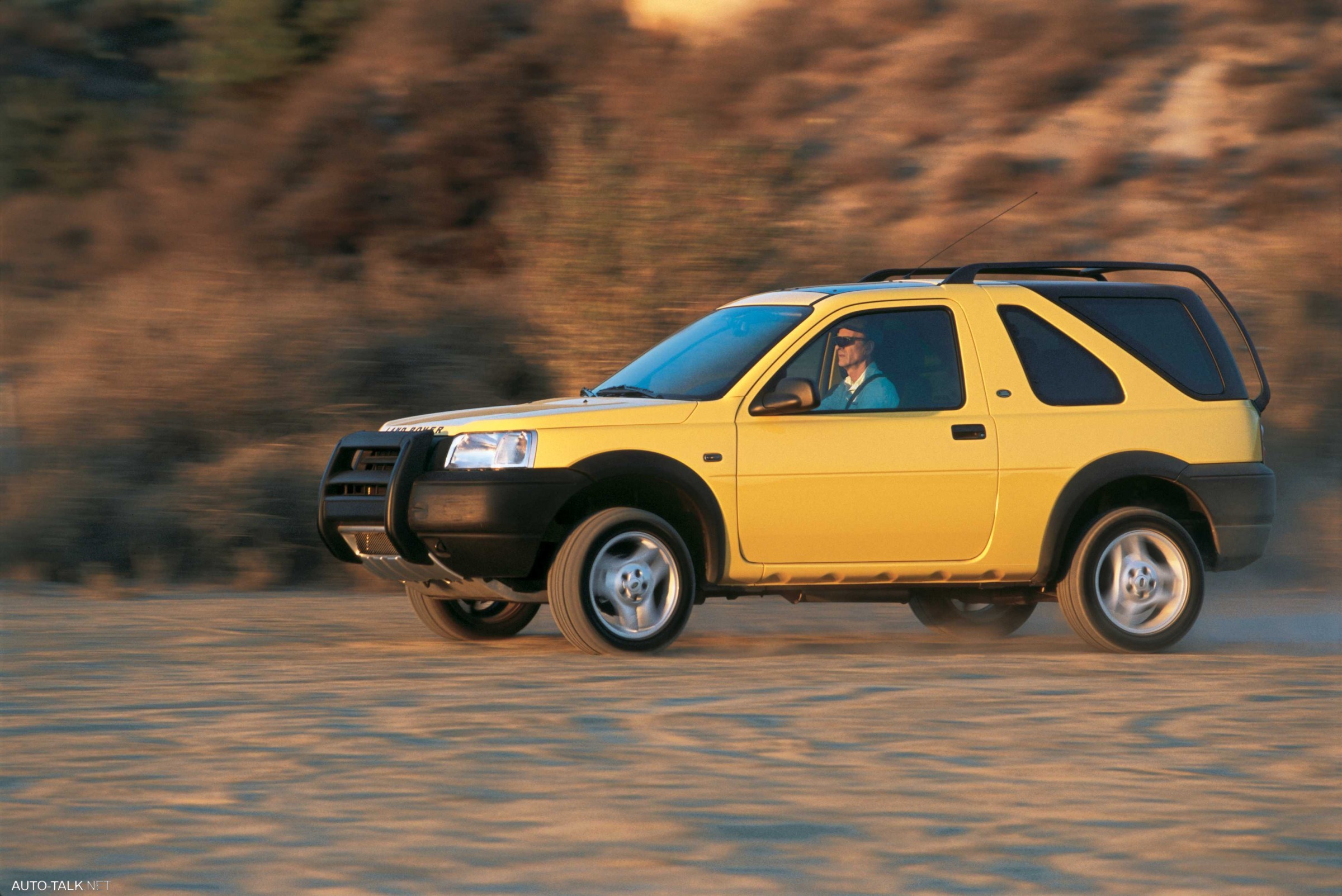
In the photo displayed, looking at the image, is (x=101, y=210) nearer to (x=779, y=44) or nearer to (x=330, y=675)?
(x=779, y=44)

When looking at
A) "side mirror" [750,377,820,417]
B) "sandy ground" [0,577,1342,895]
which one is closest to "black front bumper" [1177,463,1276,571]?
"sandy ground" [0,577,1342,895]

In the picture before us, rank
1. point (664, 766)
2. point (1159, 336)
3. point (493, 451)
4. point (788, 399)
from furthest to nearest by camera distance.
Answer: point (1159, 336) < point (788, 399) < point (493, 451) < point (664, 766)

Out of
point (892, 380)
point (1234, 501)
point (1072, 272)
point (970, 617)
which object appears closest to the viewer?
point (892, 380)

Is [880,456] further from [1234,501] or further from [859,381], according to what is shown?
[1234,501]

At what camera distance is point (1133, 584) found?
32.9ft

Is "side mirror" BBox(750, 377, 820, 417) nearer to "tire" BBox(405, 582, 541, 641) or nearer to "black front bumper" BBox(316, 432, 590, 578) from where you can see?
"black front bumper" BBox(316, 432, 590, 578)

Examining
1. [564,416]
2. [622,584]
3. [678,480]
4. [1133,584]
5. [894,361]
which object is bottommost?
[1133,584]

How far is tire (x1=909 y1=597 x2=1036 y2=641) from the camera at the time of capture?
1127cm

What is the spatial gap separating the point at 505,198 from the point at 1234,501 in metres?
18.5

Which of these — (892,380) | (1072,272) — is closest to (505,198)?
(1072,272)

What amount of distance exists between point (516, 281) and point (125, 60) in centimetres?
1660

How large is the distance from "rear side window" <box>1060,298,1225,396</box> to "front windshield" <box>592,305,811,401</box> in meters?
1.56

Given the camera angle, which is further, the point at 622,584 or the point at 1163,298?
the point at 1163,298

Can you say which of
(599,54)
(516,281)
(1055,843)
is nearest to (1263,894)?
(1055,843)
